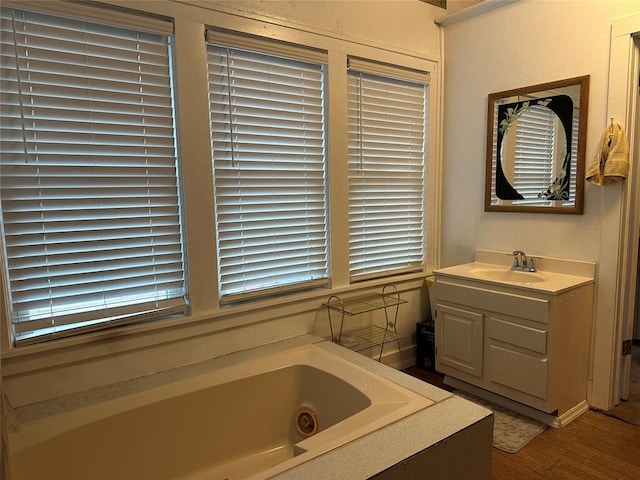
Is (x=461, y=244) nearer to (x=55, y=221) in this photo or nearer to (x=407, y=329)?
(x=407, y=329)

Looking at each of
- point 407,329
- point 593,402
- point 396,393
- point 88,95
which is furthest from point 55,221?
point 593,402

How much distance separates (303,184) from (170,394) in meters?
1.29

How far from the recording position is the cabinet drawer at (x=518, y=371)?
7.64ft

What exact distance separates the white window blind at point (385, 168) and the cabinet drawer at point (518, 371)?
85 cm

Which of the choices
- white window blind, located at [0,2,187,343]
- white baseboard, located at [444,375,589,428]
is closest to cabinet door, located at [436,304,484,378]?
white baseboard, located at [444,375,589,428]

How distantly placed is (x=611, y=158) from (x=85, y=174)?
8.26 feet

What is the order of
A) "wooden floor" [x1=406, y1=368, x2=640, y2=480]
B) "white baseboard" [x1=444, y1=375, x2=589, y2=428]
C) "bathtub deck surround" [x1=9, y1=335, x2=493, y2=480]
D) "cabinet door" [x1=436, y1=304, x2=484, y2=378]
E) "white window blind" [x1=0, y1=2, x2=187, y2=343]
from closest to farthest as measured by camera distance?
"bathtub deck surround" [x1=9, y1=335, x2=493, y2=480]
"white window blind" [x1=0, y1=2, x2=187, y2=343]
"wooden floor" [x1=406, y1=368, x2=640, y2=480]
"white baseboard" [x1=444, y1=375, x2=589, y2=428]
"cabinet door" [x1=436, y1=304, x2=484, y2=378]

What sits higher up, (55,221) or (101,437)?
(55,221)

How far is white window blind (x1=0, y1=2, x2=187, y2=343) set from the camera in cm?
172

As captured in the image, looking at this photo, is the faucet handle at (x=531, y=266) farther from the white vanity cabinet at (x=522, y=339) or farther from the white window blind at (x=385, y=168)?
the white window blind at (x=385, y=168)

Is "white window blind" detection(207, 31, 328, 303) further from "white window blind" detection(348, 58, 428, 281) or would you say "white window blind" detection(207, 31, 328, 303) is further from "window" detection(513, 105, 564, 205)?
"window" detection(513, 105, 564, 205)

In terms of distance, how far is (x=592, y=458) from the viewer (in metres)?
2.11

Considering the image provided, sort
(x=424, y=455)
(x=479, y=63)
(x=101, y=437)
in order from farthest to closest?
1. (x=479, y=63)
2. (x=101, y=437)
3. (x=424, y=455)

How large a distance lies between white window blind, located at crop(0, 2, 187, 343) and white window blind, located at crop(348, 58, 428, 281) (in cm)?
116
